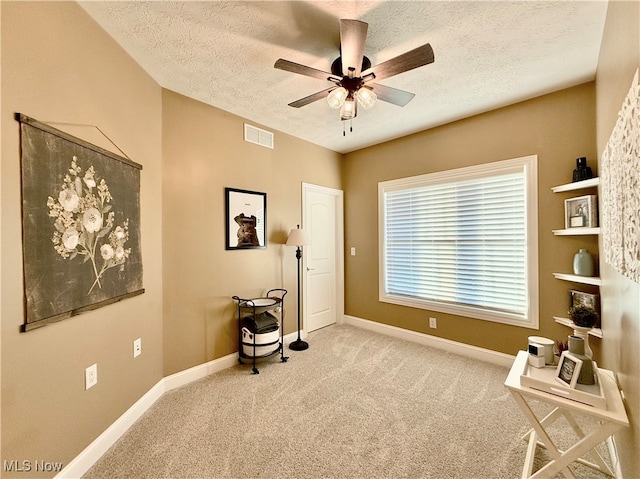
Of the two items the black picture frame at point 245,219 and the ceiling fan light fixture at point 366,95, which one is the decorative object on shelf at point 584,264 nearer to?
the ceiling fan light fixture at point 366,95

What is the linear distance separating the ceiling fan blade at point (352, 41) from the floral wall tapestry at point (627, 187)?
3.91 ft

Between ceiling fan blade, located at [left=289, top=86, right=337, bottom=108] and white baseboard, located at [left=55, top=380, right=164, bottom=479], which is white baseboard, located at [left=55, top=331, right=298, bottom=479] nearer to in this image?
white baseboard, located at [left=55, top=380, right=164, bottom=479]

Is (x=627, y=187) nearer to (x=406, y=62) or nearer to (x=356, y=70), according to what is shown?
(x=406, y=62)

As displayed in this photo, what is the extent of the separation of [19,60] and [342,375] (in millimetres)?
3114

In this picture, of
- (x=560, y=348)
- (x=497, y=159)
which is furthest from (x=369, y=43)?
(x=560, y=348)

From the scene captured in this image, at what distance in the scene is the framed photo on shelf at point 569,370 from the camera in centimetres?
129

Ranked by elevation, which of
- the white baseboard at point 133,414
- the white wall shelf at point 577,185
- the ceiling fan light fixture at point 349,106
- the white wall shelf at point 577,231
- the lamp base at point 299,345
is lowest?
the lamp base at point 299,345

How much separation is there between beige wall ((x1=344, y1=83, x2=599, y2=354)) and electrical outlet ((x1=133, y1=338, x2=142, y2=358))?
291 centimetres

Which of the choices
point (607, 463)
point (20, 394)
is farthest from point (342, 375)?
point (20, 394)

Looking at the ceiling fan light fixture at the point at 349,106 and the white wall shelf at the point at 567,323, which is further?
the white wall shelf at the point at 567,323

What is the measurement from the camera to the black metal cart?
8.97ft

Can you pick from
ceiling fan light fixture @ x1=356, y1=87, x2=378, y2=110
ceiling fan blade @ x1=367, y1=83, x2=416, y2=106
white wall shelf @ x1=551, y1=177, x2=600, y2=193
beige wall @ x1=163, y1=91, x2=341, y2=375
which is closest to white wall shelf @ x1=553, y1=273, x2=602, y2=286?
white wall shelf @ x1=551, y1=177, x2=600, y2=193

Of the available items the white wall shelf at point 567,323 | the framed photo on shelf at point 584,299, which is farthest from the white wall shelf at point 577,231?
the white wall shelf at point 567,323

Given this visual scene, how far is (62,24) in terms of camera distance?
145 cm
